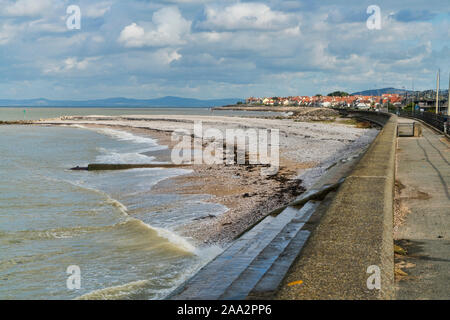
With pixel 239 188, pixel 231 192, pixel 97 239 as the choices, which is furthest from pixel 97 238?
pixel 239 188

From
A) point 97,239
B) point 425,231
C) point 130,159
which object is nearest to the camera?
point 425,231

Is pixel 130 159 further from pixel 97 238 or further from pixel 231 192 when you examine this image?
pixel 97 238

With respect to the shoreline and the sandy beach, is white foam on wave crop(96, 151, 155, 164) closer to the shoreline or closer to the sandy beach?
the sandy beach

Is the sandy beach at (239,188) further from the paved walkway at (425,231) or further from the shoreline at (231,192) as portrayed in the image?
the paved walkway at (425,231)

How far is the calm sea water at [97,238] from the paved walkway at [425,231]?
126 inches

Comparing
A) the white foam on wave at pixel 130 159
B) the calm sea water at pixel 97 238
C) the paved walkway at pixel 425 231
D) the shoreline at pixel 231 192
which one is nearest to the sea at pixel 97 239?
the calm sea water at pixel 97 238

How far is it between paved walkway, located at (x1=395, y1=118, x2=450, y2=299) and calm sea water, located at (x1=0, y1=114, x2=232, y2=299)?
Answer: 126 inches

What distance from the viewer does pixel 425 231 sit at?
7.19 metres

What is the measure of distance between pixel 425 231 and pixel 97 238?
624 cm

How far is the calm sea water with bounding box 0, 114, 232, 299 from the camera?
23.5ft

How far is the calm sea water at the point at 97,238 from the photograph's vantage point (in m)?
7.16

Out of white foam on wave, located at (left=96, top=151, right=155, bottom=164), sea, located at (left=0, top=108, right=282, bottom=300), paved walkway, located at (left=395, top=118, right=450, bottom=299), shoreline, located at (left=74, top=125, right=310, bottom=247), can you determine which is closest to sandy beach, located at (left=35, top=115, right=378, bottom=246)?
shoreline, located at (left=74, top=125, right=310, bottom=247)
